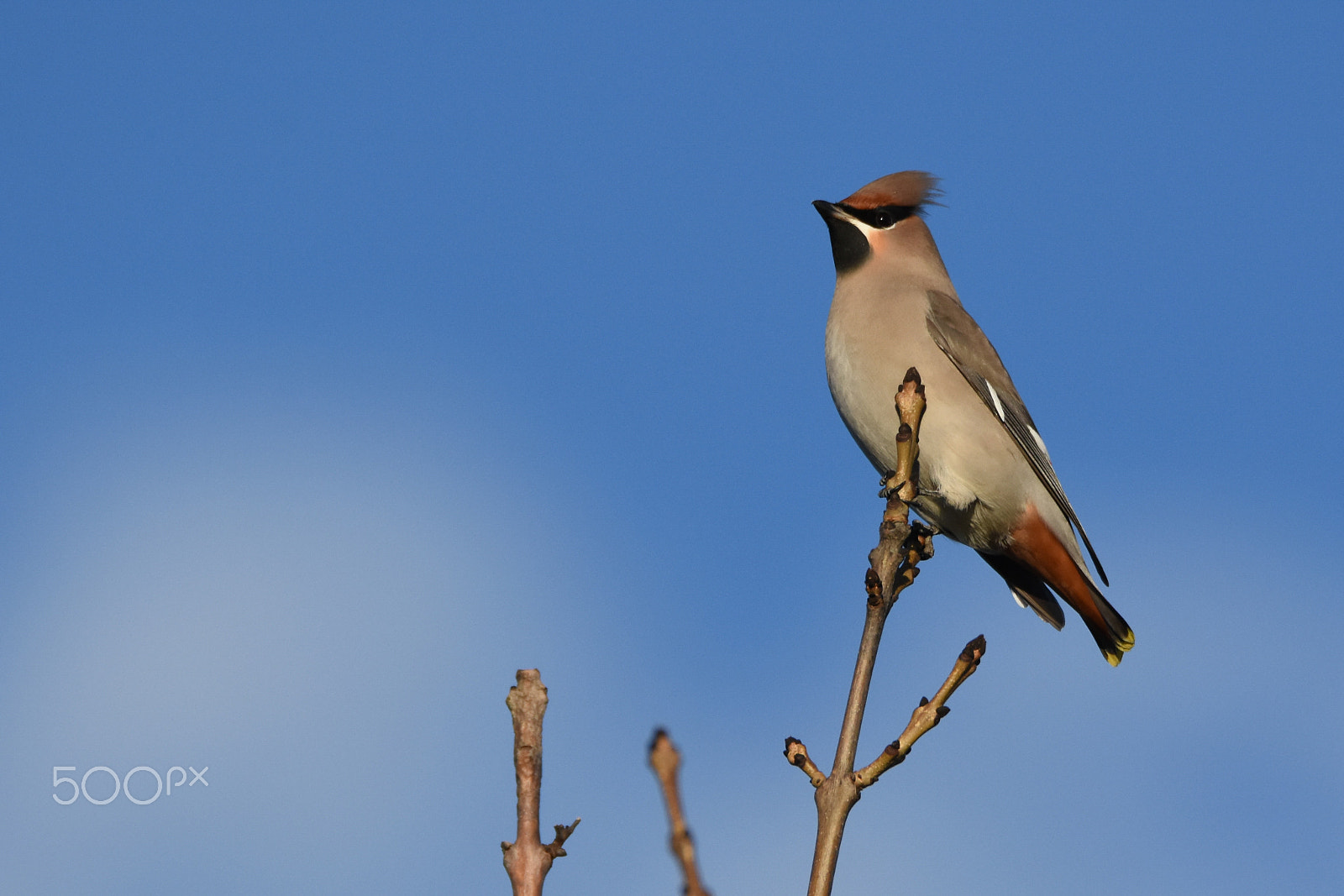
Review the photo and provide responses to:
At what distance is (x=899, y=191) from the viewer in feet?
17.3

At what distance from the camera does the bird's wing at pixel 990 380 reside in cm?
470

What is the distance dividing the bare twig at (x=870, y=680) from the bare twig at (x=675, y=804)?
0.65m

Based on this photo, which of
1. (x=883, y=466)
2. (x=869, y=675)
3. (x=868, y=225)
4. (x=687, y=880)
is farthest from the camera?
(x=868, y=225)

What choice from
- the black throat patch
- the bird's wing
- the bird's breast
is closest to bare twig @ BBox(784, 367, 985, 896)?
the bird's breast

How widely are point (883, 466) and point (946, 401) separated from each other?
32 cm

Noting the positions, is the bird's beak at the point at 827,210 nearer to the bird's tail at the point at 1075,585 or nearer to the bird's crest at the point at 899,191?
the bird's crest at the point at 899,191

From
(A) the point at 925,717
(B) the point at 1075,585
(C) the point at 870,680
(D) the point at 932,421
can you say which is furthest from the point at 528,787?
(B) the point at 1075,585

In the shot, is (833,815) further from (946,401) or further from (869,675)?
(946,401)

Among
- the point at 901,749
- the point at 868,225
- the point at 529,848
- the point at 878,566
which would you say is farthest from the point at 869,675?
the point at 868,225

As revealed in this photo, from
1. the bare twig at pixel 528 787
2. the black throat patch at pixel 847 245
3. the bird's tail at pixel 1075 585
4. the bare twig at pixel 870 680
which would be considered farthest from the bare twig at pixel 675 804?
the black throat patch at pixel 847 245

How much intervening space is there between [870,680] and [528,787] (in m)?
0.71

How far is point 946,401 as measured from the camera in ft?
14.7

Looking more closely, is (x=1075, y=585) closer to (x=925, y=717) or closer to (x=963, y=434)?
(x=963, y=434)

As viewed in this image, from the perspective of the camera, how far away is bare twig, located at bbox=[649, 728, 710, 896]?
943mm
